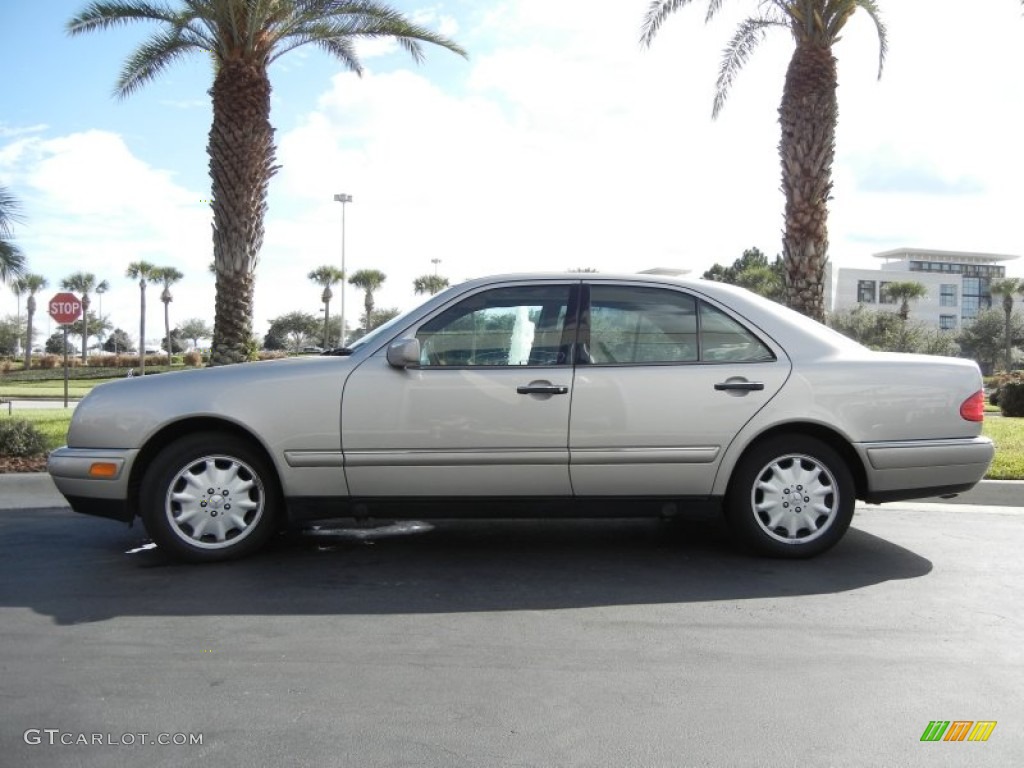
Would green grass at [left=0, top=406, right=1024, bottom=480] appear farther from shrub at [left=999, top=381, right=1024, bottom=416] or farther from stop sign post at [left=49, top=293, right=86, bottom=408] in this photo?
shrub at [left=999, top=381, right=1024, bottom=416]

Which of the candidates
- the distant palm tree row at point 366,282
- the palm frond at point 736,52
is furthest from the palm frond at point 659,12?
the distant palm tree row at point 366,282

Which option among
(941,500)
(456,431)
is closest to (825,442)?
(456,431)

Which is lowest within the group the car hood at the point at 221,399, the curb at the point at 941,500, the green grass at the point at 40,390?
the curb at the point at 941,500

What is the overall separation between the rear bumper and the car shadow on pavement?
44 cm

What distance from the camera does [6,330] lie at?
8175 centimetres

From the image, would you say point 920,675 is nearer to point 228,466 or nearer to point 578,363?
point 578,363

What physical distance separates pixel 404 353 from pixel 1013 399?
19.3 metres

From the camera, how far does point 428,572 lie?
4797 mm

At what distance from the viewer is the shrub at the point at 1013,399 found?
64.8 ft

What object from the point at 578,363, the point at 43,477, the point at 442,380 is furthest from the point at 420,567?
the point at 43,477

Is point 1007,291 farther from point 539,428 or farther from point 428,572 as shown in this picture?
point 428,572

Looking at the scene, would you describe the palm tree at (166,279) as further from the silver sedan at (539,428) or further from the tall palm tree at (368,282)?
the silver sedan at (539,428)

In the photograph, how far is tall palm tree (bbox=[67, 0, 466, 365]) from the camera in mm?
12617

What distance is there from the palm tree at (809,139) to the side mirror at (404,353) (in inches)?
327
